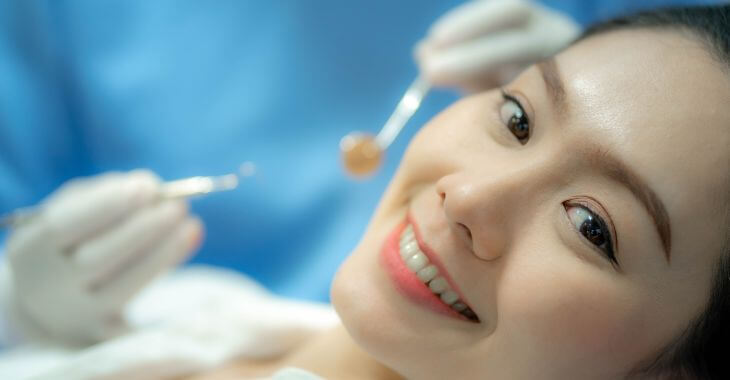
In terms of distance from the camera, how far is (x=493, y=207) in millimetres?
824

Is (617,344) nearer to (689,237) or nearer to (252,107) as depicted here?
(689,237)

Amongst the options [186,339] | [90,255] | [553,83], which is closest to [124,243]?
[90,255]

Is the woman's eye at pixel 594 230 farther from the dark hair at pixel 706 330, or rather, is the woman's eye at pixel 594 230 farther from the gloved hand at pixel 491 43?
the gloved hand at pixel 491 43

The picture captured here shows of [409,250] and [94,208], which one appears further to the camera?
[94,208]

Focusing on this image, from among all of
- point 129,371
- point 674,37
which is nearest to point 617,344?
point 674,37

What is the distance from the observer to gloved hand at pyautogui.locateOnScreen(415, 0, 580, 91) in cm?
144

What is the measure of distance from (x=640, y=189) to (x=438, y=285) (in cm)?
28

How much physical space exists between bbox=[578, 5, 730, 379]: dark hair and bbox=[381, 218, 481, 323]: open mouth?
0.23 meters

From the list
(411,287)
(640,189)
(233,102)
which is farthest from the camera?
(233,102)

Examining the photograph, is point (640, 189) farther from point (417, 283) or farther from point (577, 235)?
point (417, 283)

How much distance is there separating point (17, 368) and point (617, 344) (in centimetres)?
99

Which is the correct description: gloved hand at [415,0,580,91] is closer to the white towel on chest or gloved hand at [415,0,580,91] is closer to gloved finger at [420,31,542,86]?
gloved finger at [420,31,542,86]

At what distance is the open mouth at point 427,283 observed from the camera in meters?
0.88

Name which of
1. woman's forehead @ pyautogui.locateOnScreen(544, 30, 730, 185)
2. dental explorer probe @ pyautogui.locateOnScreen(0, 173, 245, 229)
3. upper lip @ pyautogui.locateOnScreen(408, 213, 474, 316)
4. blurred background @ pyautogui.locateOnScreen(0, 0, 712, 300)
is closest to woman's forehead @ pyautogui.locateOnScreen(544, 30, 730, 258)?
woman's forehead @ pyautogui.locateOnScreen(544, 30, 730, 185)
